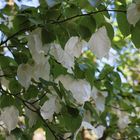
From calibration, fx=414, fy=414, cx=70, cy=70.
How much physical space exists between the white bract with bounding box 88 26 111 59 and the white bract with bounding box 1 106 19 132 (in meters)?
0.31

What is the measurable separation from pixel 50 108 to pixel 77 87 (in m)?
0.10

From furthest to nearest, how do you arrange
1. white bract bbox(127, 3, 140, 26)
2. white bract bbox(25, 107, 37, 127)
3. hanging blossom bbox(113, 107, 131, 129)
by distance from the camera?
hanging blossom bbox(113, 107, 131, 129) < white bract bbox(25, 107, 37, 127) < white bract bbox(127, 3, 140, 26)

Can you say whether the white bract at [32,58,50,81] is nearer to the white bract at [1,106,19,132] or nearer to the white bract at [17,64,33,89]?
the white bract at [17,64,33,89]

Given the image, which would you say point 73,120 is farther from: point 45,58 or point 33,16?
point 33,16

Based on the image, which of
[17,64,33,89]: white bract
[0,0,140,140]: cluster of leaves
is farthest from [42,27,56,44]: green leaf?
[17,64,33,89]: white bract

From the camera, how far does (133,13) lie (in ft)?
3.03

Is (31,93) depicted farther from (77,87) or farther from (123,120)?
(123,120)

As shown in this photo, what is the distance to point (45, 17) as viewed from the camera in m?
1.04

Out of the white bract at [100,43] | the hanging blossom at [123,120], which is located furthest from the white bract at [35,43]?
the hanging blossom at [123,120]

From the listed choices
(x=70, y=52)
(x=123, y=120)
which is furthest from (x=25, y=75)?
(x=123, y=120)

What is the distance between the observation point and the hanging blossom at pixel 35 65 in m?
1.00

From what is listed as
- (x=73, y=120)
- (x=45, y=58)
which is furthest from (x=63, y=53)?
(x=73, y=120)

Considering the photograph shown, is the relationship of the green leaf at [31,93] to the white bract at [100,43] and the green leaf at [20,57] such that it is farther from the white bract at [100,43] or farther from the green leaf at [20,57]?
the white bract at [100,43]

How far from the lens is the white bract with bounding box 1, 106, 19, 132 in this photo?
1.13 metres
